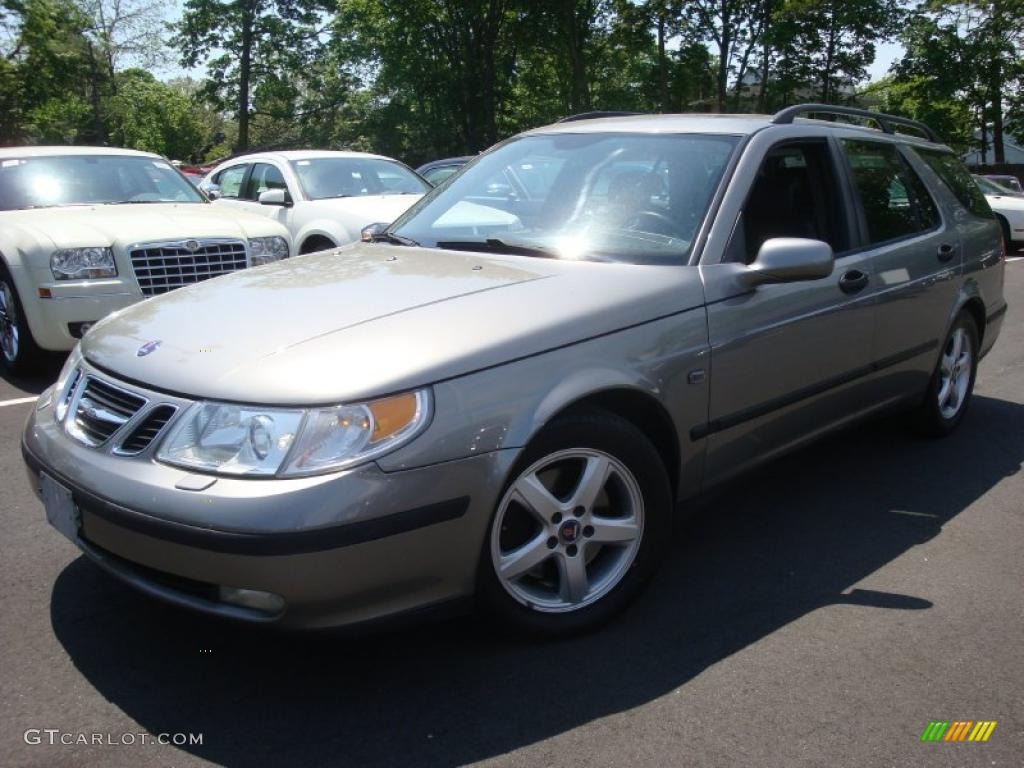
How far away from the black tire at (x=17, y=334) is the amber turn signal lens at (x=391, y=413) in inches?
173

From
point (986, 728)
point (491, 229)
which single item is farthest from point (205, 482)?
point (986, 728)

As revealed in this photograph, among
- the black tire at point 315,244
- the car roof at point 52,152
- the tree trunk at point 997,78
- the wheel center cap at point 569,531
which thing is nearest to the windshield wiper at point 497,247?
the wheel center cap at point 569,531

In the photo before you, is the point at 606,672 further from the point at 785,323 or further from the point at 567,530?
the point at 785,323

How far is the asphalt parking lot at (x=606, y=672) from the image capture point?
8.07 feet

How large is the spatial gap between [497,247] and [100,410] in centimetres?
152

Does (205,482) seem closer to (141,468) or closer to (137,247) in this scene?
(141,468)

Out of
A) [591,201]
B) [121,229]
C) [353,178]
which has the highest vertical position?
[353,178]

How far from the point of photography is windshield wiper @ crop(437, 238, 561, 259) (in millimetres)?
3490

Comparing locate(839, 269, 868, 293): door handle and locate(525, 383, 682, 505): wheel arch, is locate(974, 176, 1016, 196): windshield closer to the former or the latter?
locate(839, 269, 868, 293): door handle

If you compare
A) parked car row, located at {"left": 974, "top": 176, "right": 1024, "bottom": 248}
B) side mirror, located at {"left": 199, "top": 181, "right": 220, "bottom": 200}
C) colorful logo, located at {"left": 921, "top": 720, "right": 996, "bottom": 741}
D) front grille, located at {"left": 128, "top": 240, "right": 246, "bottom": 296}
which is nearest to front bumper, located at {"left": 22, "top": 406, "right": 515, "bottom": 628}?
colorful logo, located at {"left": 921, "top": 720, "right": 996, "bottom": 741}

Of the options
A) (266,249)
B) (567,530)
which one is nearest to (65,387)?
(567,530)

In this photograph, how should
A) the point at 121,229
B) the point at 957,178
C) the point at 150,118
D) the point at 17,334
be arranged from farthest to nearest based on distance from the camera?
the point at 150,118 < the point at 121,229 < the point at 17,334 < the point at 957,178

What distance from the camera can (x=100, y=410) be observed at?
282cm

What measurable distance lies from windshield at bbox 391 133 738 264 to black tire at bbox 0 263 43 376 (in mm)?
3164
